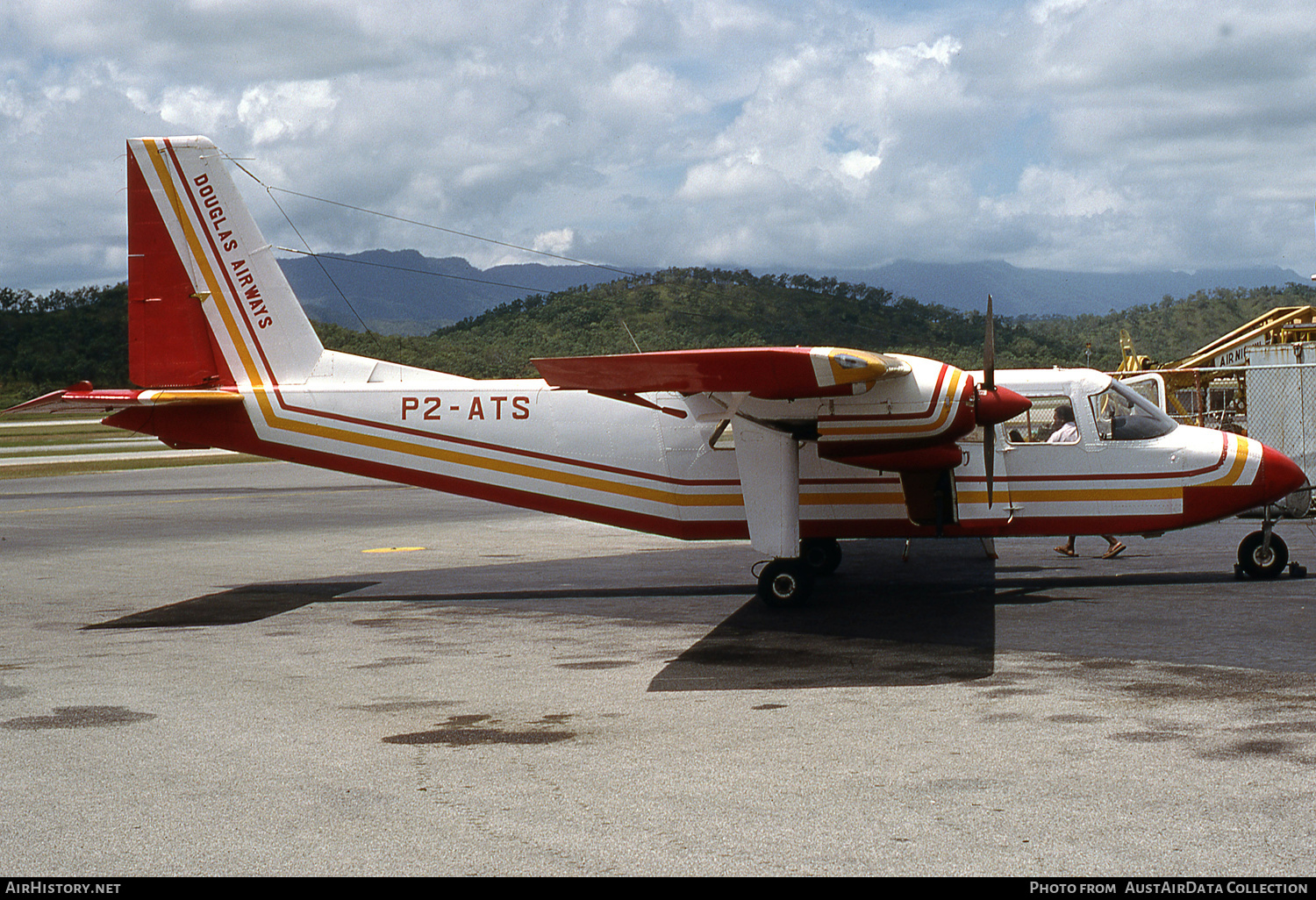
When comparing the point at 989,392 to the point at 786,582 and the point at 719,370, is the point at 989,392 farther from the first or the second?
the point at 719,370

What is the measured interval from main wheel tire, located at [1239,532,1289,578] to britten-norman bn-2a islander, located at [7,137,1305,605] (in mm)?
23

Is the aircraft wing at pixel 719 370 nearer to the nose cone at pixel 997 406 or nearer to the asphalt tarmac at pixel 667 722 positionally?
the nose cone at pixel 997 406

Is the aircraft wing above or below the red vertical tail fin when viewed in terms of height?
below

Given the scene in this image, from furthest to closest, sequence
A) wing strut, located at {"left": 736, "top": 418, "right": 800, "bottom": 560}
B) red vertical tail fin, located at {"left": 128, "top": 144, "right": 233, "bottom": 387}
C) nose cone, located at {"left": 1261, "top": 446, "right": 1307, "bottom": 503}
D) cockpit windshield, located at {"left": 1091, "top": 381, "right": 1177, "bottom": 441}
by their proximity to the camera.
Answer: red vertical tail fin, located at {"left": 128, "top": 144, "right": 233, "bottom": 387} → cockpit windshield, located at {"left": 1091, "top": 381, "right": 1177, "bottom": 441} → nose cone, located at {"left": 1261, "top": 446, "right": 1307, "bottom": 503} → wing strut, located at {"left": 736, "top": 418, "right": 800, "bottom": 560}

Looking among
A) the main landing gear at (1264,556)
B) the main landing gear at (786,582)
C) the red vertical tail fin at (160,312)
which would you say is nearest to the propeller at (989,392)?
the main landing gear at (786,582)

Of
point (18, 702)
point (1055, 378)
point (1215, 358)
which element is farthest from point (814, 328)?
point (18, 702)

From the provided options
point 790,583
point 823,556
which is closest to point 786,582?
point 790,583

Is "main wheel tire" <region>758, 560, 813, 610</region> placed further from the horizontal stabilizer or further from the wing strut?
the horizontal stabilizer

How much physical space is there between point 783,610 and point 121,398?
870 centimetres

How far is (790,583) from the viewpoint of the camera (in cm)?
1331

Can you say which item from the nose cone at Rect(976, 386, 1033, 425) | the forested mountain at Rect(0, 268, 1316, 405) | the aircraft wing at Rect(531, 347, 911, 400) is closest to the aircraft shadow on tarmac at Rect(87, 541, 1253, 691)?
the nose cone at Rect(976, 386, 1033, 425)

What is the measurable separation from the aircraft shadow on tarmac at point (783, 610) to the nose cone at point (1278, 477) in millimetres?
1414

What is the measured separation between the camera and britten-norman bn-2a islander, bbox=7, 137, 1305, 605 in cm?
1295

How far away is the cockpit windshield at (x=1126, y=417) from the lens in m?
14.0
